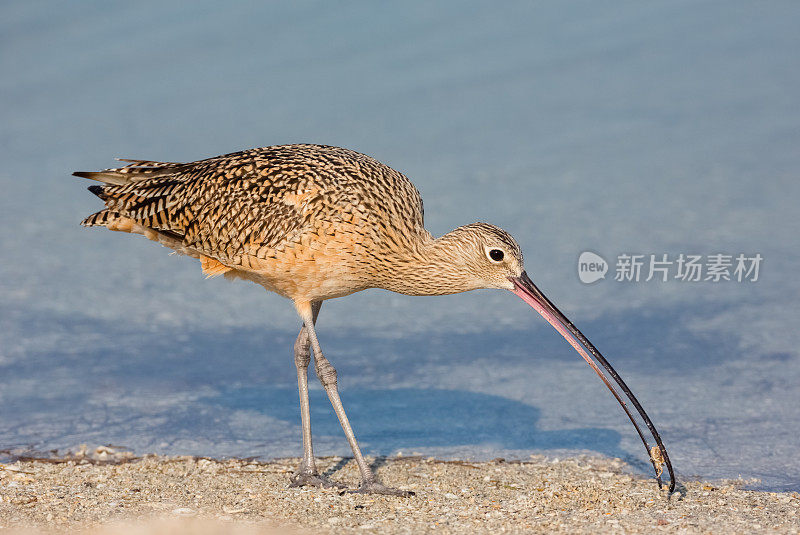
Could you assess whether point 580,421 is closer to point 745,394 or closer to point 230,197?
point 745,394

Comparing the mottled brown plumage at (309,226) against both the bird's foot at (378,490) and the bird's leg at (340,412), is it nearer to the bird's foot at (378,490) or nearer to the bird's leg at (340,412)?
the bird's leg at (340,412)

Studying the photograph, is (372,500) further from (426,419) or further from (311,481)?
(426,419)

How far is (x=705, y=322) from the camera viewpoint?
1302 centimetres

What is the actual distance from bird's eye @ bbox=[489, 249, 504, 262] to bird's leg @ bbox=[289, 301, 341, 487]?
5.55 feet

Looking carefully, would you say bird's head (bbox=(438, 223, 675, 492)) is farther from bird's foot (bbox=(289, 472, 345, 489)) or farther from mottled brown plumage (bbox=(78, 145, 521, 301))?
bird's foot (bbox=(289, 472, 345, 489))

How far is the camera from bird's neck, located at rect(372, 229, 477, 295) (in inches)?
334

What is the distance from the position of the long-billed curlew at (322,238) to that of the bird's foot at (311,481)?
13 millimetres

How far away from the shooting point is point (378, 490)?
27.7 feet

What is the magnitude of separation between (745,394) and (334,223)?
16.8ft

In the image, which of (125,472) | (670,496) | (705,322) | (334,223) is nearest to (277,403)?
(125,472)

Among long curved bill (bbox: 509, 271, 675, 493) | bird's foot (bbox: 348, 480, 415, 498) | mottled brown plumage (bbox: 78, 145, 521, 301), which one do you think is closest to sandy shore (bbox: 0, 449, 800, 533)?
bird's foot (bbox: 348, 480, 415, 498)

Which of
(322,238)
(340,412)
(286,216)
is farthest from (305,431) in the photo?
(286,216)

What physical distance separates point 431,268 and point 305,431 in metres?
1.75

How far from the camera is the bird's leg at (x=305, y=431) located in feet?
28.5
